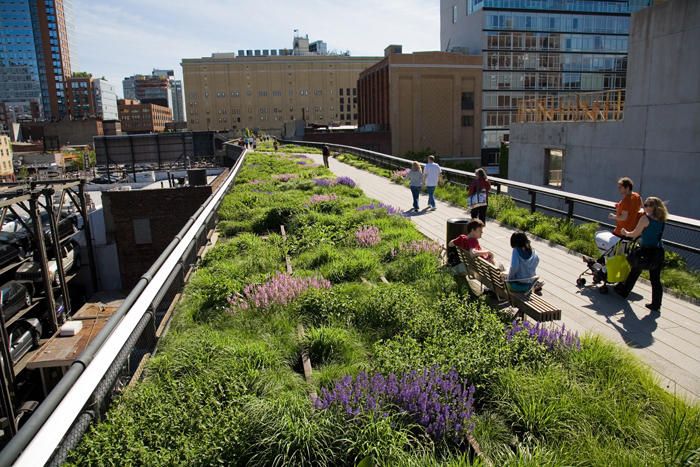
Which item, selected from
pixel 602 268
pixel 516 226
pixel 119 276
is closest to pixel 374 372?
pixel 602 268

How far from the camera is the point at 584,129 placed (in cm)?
2562

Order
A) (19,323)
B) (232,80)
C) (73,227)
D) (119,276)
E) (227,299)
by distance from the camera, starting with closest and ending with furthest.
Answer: (227,299)
(19,323)
(73,227)
(119,276)
(232,80)

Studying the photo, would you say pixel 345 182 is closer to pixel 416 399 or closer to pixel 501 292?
pixel 501 292

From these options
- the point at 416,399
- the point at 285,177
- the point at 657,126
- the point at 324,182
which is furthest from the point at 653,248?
the point at 657,126

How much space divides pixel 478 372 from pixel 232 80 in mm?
145270

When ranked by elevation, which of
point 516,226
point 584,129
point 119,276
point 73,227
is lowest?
point 119,276

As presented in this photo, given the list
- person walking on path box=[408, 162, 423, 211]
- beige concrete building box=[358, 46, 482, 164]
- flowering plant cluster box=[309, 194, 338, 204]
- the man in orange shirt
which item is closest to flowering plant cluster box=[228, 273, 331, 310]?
the man in orange shirt

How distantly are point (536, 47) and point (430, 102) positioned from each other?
74.8ft

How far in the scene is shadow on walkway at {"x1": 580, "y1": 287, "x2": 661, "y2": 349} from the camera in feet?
19.9

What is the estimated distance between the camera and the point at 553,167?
30844mm

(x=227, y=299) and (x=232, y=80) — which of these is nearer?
(x=227, y=299)

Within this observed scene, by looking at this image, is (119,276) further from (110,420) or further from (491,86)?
(491,86)

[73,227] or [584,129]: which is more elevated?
[584,129]

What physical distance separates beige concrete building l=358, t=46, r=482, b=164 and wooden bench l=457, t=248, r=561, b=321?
72.3 m
